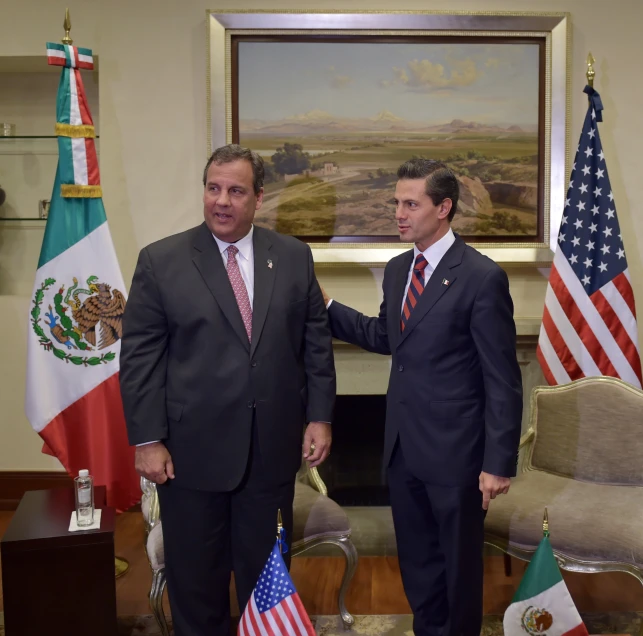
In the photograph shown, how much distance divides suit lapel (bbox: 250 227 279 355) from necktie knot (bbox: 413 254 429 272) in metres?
0.45

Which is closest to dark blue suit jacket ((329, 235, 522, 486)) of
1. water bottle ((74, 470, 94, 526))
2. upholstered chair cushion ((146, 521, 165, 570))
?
upholstered chair cushion ((146, 521, 165, 570))

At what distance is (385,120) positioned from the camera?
3.43 m

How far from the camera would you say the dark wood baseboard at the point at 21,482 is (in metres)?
3.79

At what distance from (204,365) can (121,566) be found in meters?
1.68

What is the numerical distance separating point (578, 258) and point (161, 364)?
2.07 meters

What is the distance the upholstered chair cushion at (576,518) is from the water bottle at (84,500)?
1408 mm

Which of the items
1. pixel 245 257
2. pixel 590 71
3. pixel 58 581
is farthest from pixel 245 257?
pixel 590 71

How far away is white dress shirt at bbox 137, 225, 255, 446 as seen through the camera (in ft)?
6.64

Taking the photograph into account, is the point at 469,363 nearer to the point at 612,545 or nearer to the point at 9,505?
the point at 612,545

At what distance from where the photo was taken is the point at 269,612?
1725 mm

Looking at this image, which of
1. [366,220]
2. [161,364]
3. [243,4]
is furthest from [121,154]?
[161,364]

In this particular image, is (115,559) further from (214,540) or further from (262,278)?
(262,278)

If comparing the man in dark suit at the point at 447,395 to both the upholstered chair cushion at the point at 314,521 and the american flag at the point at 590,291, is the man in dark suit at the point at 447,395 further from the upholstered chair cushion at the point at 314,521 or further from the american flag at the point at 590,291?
the american flag at the point at 590,291

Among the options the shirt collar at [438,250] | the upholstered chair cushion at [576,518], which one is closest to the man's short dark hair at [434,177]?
the shirt collar at [438,250]
